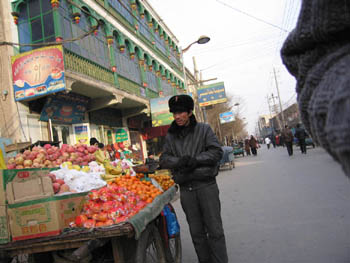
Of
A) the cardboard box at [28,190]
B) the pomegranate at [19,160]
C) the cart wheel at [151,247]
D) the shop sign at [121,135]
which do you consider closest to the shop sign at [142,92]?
the shop sign at [121,135]

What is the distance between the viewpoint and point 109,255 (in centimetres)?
247

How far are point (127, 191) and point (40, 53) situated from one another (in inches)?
266

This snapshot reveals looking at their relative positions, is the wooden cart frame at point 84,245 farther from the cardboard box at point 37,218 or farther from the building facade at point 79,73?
the building facade at point 79,73

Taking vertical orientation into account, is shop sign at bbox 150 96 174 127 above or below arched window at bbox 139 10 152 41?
below

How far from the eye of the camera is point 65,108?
941 centimetres

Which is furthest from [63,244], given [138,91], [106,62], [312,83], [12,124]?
[138,91]

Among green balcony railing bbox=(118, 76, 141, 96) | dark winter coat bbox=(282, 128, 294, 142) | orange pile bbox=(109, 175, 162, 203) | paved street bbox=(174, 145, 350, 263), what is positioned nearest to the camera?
orange pile bbox=(109, 175, 162, 203)

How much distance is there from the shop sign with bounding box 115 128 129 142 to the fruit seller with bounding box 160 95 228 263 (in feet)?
37.1

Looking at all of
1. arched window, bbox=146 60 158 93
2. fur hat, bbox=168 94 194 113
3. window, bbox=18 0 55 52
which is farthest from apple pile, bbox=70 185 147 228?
arched window, bbox=146 60 158 93

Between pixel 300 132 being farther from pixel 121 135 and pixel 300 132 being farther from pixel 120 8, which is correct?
pixel 120 8

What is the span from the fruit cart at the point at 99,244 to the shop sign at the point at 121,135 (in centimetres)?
1117

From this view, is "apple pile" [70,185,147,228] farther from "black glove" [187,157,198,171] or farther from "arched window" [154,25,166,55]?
"arched window" [154,25,166,55]

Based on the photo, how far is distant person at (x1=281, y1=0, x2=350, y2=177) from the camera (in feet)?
2.18

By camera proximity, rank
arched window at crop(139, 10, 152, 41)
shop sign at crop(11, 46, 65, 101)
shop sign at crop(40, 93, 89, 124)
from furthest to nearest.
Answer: arched window at crop(139, 10, 152, 41)
shop sign at crop(40, 93, 89, 124)
shop sign at crop(11, 46, 65, 101)
